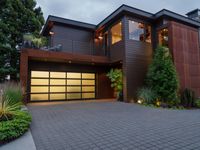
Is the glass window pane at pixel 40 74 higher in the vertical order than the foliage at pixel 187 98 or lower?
higher

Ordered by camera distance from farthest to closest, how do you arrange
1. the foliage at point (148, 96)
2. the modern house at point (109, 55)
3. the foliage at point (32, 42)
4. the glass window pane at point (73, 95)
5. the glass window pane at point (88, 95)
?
the glass window pane at point (88, 95)
the glass window pane at point (73, 95)
the modern house at point (109, 55)
the foliage at point (32, 42)
the foliage at point (148, 96)

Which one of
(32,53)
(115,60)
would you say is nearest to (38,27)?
(32,53)

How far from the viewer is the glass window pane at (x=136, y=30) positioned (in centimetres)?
1162

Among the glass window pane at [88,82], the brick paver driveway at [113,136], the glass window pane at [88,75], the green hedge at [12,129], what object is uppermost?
the glass window pane at [88,75]

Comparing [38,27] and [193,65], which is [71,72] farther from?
[193,65]

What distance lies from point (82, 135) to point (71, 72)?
367 inches

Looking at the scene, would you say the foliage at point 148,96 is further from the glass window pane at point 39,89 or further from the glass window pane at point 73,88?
the glass window pane at point 39,89

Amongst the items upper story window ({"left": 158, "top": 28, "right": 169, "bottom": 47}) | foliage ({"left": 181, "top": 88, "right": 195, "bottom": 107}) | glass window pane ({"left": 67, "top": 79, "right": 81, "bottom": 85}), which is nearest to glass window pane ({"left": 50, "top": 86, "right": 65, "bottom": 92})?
glass window pane ({"left": 67, "top": 79, "right": 81, "bottom": 85})

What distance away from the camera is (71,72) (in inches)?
513

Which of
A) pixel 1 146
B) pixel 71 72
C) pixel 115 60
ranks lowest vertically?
pixel 1 146

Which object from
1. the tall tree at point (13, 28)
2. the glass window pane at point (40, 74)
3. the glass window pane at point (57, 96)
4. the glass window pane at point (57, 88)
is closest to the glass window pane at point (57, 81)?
the glass window pane at point (57, 88)

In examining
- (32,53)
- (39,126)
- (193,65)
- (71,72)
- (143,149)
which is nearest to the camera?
(143,149)

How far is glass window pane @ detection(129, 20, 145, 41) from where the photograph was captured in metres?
11.6

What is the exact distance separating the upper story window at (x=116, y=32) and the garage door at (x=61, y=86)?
11.6 ft
